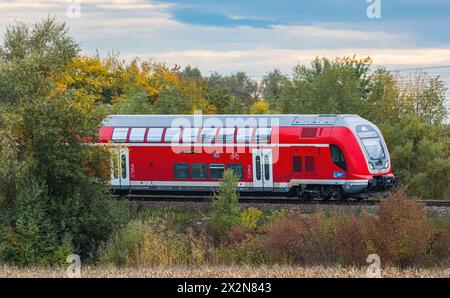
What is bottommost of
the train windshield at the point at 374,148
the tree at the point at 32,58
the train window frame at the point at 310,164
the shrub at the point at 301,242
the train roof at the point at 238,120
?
the shrub at the point at 301,242

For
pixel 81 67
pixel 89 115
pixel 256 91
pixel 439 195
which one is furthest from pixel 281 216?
pixel 256 91

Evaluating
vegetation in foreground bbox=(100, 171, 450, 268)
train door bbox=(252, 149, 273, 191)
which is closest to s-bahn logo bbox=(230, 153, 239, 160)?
train door bbox=(252, 149, 273, 191)

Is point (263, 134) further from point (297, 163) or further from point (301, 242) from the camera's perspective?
point (301, 242)

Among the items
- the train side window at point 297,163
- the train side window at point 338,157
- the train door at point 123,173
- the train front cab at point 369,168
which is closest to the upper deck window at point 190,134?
the train door at point 123,173

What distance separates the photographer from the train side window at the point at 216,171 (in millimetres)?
37281

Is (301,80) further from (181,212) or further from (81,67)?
(181,212)

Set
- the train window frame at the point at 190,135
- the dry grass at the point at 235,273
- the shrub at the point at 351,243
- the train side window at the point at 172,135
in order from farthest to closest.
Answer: the train side window at the point at 172,135 → the train window frame at the point at 190,135 → the shrub at the point at 351,243 → the dry grass at the point at 235,273

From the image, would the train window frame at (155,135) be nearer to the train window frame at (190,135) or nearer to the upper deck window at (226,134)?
the train window frame at (190,135)

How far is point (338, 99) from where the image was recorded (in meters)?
63.1

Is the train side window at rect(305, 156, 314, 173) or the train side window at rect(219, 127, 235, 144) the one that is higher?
the train side window at rect(219, 127, 235, 144)

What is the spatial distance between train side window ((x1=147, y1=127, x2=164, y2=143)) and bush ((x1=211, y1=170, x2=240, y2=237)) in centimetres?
504

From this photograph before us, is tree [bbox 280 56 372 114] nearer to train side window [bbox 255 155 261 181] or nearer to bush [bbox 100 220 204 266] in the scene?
train side window [bbox 255 155 261 181]

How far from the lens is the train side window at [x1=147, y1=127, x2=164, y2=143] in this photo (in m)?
38.2

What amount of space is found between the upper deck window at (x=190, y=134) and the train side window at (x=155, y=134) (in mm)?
1147
